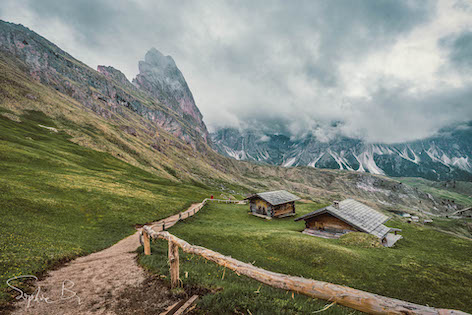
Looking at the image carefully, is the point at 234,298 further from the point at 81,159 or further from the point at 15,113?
the point at 15,113

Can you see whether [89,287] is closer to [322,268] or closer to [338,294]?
[338,294]

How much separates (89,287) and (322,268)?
15.9m

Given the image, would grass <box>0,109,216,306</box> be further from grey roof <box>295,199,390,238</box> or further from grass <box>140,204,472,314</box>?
grey roof <box>295,199,390,238</box>

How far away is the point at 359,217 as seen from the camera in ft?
92.7

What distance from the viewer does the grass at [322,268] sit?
6617 millimetres

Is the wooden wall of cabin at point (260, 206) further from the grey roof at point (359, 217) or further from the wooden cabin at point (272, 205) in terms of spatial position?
the grey roof at point (359, 217)

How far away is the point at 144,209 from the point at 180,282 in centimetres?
2703

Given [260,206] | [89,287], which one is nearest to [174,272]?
[89,287]

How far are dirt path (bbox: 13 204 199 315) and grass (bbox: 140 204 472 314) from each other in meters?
1.04

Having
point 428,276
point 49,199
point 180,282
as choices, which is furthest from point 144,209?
point 428,276

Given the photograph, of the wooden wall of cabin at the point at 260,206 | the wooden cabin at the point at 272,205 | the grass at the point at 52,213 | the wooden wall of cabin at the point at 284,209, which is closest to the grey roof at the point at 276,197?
the wooden cabin at the point at 272,205

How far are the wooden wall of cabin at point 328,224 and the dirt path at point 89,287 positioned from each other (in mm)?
25219

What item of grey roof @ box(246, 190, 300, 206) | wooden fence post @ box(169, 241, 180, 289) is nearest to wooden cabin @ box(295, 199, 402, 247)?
grey roof @ box(246, 190, 300, 206)

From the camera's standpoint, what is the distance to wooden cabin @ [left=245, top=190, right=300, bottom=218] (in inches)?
1635
